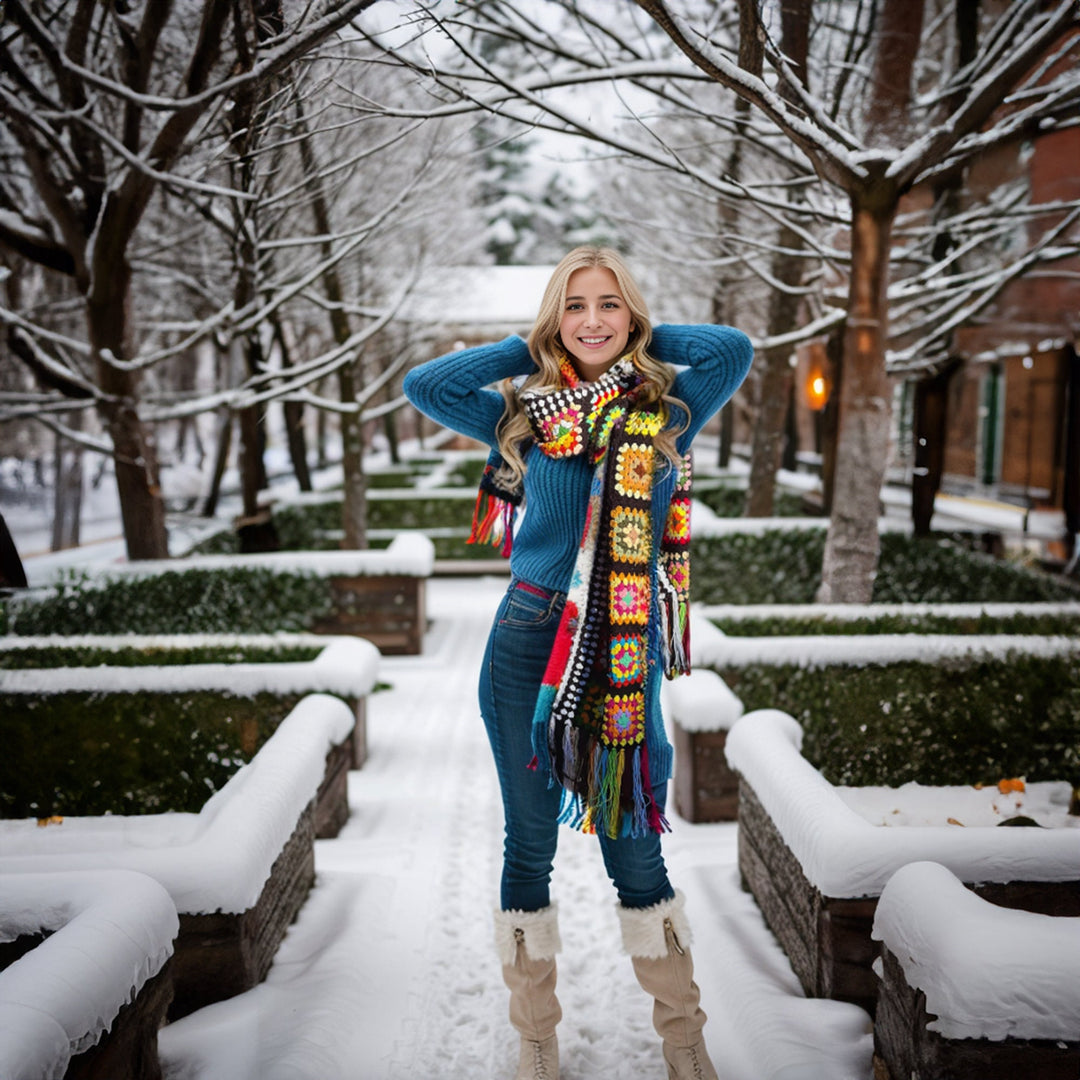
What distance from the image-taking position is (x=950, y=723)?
12.1 ft

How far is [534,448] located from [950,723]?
2.44 metres

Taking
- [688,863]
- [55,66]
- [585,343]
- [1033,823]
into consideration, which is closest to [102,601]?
[55,66]

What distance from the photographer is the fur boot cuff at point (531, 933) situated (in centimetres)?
233

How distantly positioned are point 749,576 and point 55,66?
643 cm

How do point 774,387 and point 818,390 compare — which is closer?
point 774,387

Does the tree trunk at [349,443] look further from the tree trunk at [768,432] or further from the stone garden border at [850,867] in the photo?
the stone garden border at [850,867]

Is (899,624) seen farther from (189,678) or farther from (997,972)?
(189,678)

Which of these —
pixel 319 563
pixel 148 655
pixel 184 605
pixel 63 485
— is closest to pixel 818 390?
pixel 319 563

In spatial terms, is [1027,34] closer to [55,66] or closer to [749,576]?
[55,66]

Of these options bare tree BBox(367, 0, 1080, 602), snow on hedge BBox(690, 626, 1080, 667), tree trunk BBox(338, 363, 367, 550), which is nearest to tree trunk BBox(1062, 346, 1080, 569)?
bare tree BBox(367, 0, 1080, 602)

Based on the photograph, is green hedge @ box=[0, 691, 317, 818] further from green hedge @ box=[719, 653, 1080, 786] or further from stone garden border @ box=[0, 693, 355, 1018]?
green hedge @ box=[719, 653, 1080, 786]

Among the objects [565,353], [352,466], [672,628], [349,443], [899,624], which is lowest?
[899,624]

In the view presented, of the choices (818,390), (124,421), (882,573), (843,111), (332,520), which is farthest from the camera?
(332,520)

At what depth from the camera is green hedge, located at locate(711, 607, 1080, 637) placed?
4629 mm
